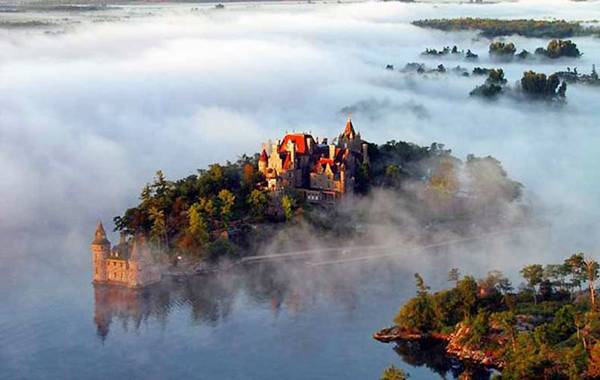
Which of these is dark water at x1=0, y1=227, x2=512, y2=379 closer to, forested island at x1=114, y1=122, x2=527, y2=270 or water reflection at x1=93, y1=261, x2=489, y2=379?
water reflection at x1=93, y1=261, x2=489, y2=379

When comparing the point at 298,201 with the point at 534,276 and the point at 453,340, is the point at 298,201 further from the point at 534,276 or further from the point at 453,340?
the point at 453,340

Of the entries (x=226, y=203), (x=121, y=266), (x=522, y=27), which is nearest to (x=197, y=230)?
(x=226, y=203)

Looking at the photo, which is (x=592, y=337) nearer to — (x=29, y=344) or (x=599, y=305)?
(x=599, y=305)

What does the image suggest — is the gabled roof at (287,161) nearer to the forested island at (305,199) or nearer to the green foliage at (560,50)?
the forested island at (305,199)

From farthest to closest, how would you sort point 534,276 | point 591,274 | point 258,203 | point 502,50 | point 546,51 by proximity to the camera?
point 502,50 < point 546,51 < point 258,203 < point 534,276 < point 591,274

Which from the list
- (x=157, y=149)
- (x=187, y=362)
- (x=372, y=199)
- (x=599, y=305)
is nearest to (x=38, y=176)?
(x=157, y=149)

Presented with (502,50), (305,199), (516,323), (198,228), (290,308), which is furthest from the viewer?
(502,50)
